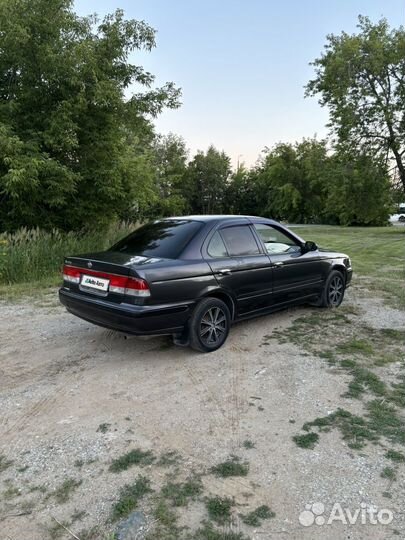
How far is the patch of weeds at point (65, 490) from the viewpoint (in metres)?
2.29

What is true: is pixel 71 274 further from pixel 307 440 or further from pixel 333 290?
pixel 333 290

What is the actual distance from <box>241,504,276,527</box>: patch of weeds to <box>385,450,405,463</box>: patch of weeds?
0.97 m

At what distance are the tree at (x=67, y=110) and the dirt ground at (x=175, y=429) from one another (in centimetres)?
468

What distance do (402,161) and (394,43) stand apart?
21.6ft

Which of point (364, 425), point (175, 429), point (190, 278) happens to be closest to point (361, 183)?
point (190, 278)

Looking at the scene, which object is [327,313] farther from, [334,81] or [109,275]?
[334,81]

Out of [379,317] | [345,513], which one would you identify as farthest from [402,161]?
[345,513]

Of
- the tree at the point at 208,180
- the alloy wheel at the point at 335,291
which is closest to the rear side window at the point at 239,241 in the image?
the alloy wheel at the point at 335,291

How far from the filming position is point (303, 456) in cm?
265

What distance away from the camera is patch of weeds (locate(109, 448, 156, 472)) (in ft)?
8.36

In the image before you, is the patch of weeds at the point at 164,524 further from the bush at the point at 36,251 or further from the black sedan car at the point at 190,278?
the bush at the point at 36,251

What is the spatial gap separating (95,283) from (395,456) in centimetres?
310

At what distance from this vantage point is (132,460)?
2.62 meters

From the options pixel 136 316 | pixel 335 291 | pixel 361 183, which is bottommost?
pixel 335 291
